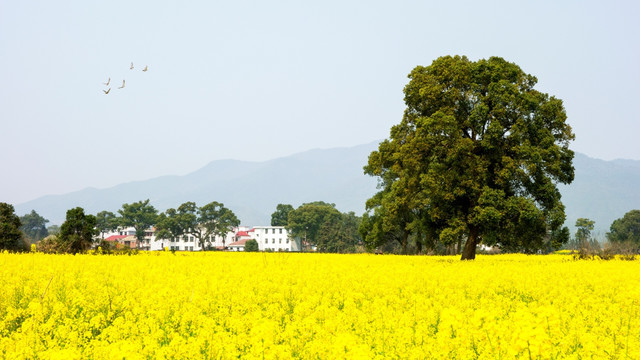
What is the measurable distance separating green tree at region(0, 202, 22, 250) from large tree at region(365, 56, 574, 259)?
25230mm

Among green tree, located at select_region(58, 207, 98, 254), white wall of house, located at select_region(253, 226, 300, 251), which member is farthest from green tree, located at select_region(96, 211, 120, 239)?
green tree, located at select_region(58, 207, 98, 254)

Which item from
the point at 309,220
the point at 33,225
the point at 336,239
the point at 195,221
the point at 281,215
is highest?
the point at 281,215

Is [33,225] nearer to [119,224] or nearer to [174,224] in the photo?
[119,224]

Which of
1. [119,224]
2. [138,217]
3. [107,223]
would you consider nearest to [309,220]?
[138,217]

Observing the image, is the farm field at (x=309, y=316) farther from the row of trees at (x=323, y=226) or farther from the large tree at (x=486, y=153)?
the row of trees at (x=323, y=226)

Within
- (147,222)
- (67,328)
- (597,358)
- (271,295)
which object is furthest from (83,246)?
(147,222)

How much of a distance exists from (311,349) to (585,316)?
6.13 meters

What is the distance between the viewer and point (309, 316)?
873 centimetres

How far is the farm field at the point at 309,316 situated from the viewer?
19.4 ft

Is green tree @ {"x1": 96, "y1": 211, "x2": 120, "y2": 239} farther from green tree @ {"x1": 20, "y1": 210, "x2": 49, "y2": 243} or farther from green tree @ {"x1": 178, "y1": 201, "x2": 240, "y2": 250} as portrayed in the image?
green tree @ {"x1": 20, "y1": 210, "x2": 49, "y2": 243}

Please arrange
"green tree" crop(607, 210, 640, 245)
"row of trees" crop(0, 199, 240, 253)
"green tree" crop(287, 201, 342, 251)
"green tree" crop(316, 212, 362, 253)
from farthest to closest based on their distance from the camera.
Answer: "green tree" crop(287, 201, 342, 251), "green tree" crop(607, 210, 640, 245), "green tree" crop(316, 212, 362, 253), "row of trees" crop(0, 199, 240, 253)

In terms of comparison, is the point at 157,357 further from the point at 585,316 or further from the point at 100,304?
the point at 585,316

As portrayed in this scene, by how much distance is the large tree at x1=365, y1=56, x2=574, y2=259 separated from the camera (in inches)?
1021

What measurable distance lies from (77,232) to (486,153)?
23.5m
